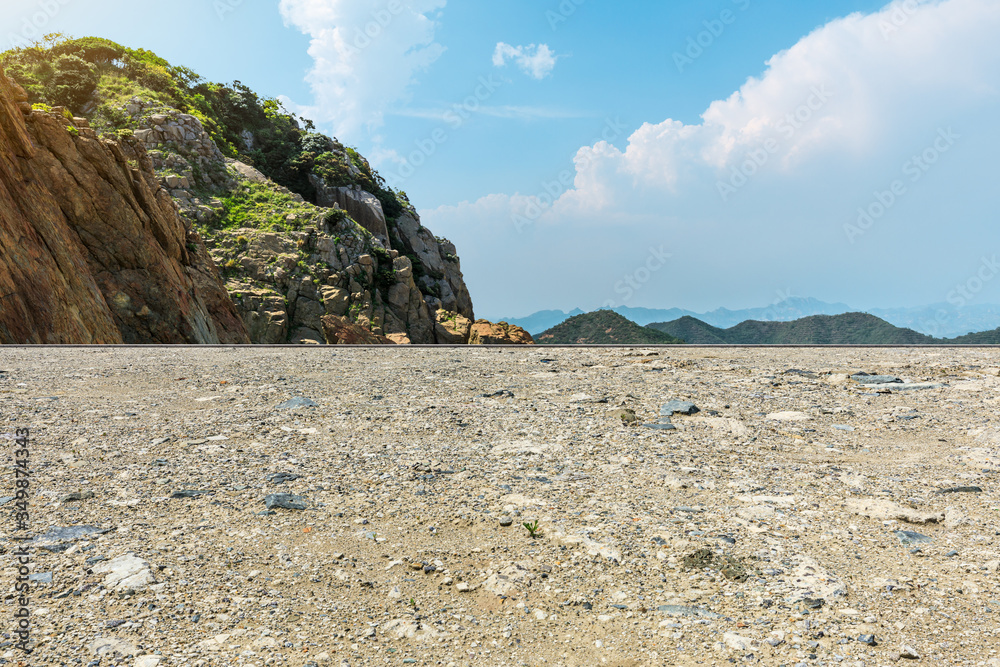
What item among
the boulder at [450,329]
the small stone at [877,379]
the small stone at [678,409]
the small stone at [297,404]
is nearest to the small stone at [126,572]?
the small stone at [297,404]

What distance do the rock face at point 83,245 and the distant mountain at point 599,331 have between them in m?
49.2

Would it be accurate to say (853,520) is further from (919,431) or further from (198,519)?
(198,519)

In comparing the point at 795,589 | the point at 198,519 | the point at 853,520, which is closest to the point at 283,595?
the point at 198,519

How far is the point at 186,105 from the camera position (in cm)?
4675

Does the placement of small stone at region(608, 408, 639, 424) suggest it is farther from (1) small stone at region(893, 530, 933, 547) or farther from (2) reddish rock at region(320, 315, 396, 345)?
(2) reddish rock at region(320, 315, 396, 345)

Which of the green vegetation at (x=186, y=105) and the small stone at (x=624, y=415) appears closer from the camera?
the small stone at (x=624, y=415)

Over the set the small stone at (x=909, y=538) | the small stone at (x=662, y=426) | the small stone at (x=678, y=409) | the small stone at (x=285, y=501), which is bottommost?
the small stone at (x=285, y=501)

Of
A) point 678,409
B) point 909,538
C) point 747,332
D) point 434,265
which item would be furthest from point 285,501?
point 747,332

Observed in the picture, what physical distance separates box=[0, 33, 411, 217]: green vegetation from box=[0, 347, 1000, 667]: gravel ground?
4441cm

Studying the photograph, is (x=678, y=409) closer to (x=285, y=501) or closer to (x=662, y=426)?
(x=662, y=426)

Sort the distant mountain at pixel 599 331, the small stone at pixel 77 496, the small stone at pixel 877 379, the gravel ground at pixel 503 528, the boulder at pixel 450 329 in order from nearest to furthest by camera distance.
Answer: the gravel ground at pixel 503 528 → the small stone at pixel 77 496 → the small stone at pixel 877 379 → the boulder at pixel 450 329 → the distant mountain at pixel 599 331

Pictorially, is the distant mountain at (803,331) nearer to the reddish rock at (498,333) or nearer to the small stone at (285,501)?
the reddish rock at (498,333)

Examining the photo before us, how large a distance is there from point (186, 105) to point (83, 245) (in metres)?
31.7

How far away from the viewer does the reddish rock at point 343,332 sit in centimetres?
3394
